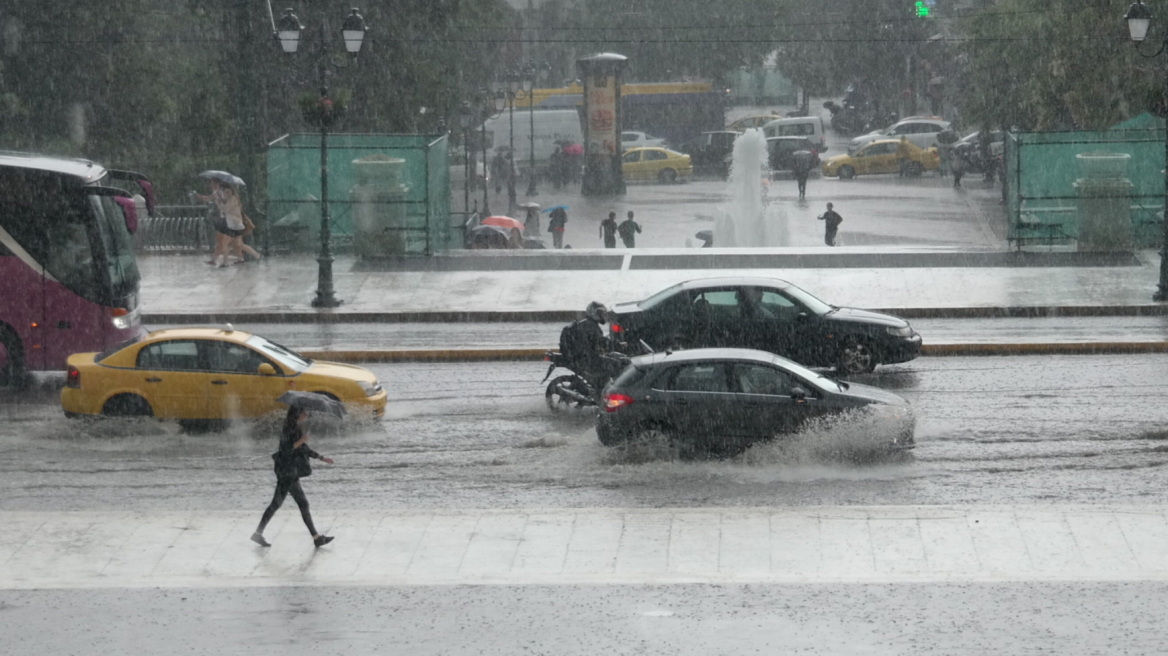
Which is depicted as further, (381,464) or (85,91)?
(85,91)

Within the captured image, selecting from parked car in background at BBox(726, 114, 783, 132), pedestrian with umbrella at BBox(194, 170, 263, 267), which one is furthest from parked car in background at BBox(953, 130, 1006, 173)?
pedestrian with umbrella at BBox(194, 170, 263, 267)

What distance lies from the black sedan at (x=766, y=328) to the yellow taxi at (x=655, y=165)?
41.5 metres

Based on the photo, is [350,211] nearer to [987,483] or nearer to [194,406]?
[194,406]

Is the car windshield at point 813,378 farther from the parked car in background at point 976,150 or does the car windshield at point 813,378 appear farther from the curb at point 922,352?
the parked car in background at point 976,150

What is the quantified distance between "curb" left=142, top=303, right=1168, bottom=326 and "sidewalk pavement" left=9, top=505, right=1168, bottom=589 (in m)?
11.9

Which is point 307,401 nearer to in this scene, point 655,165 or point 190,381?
point 190,381

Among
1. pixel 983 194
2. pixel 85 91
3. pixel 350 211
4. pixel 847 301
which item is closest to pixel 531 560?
pixel 847 301

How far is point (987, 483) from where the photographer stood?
15078 millimetres

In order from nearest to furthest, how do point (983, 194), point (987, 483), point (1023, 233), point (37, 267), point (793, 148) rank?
point (987, 483), point (37, 267), point (1023, 233), point (983, 194), point (793, 148)

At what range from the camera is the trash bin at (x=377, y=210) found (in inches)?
1235

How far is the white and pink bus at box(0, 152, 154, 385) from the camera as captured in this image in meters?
19.9

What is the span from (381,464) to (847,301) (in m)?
12.4

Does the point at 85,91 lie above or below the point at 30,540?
above

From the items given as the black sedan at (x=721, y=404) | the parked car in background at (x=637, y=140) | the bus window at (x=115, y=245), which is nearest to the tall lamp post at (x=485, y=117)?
the parked car in background at (x=637, y=140)
